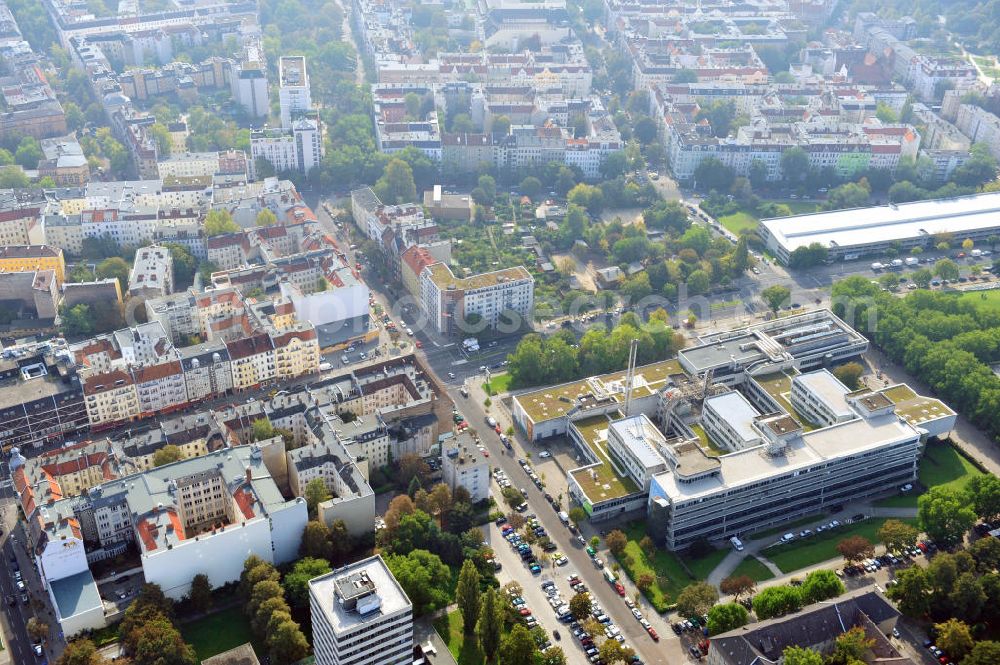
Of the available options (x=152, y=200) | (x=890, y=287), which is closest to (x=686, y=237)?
(x=890, y=287)

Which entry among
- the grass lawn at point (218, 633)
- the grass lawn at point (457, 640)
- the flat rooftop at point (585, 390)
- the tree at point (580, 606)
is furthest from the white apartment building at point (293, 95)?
the tree at point (580, 606)

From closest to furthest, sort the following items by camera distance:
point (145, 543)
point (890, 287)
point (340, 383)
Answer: point (145, 543) < point (340, 383) < point (890, 287)

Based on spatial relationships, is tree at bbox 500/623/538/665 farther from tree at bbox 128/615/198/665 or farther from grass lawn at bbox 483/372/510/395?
grass lawn at bbox 483/372/510/395

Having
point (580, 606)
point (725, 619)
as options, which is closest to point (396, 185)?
point (580, 606)

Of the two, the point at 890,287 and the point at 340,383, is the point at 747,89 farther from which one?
the point at 340,383

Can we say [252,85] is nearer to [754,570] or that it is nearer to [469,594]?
[469,594]

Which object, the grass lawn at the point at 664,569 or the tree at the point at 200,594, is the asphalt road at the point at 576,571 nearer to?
the grass lawn at the point at 664,569

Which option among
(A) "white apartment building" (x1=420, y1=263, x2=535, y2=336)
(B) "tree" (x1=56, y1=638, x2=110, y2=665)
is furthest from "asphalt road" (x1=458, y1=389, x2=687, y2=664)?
(B) "tree" (x1=56, y1=638, x2=110, y2=665)
